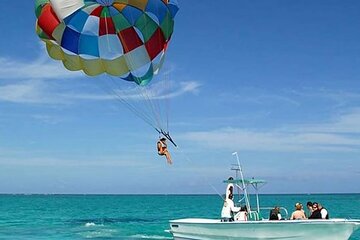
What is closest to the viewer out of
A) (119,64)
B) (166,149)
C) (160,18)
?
(166,149)

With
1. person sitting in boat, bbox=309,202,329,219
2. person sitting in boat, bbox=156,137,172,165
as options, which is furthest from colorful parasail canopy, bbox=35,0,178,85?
person sitting in boat, bbox=309,202,329,219

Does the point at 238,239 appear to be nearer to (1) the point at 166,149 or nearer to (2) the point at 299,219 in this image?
(2) the point at 299,219

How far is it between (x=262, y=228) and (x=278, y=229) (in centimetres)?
41

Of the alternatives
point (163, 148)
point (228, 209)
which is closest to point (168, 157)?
point (163, 148)

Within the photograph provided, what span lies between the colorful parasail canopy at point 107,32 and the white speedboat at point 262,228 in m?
4.18

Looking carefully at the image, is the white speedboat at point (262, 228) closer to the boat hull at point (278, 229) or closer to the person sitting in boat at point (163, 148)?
the boat hull at point (278, 229)

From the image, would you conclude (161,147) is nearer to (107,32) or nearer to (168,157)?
(168,157)

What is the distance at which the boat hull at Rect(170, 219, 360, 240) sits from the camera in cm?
1329

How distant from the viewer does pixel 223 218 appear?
14.9m

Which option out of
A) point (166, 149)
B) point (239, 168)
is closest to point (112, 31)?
point (166, 149)

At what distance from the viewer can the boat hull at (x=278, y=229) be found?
13.3 meters

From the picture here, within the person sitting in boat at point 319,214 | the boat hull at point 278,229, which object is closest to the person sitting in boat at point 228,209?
the boat hull at point 278,229

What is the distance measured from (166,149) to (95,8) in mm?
4262

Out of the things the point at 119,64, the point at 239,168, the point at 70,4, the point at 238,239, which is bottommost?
the point at 238,239
